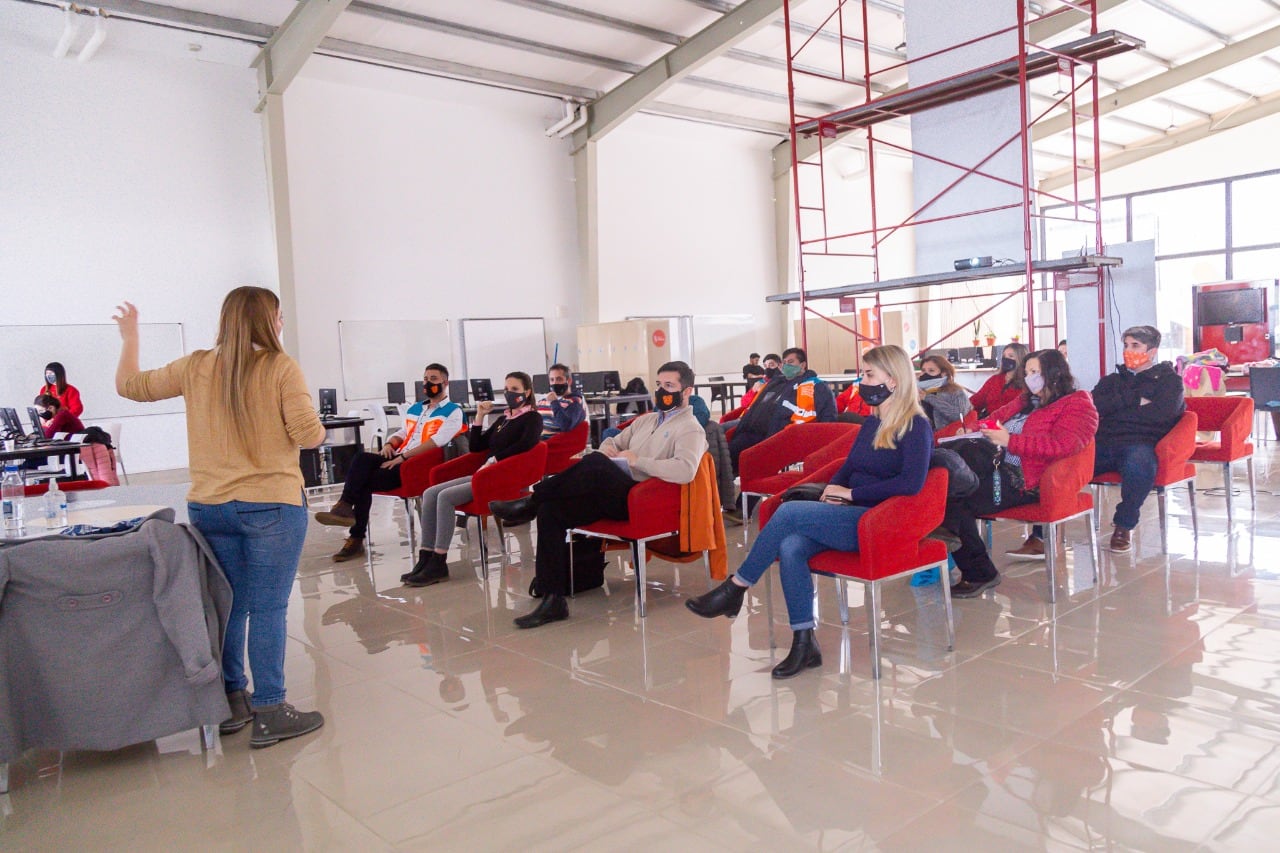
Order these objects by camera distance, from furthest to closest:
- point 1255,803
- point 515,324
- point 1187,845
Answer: point 515,324 → point 1255,803 → point 1187,845

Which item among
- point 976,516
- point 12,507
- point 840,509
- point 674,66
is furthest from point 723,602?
point 674,66

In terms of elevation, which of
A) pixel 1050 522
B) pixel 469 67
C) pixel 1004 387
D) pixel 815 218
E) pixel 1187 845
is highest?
pixel 469 67

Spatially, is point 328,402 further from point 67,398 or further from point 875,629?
point 875,629

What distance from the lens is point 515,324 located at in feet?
42.1

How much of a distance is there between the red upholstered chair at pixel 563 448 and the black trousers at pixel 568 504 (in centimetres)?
134

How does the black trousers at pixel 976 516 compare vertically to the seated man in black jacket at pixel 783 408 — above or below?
below

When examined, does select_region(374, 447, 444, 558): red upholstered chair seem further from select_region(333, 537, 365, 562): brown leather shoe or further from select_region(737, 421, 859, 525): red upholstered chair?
select_region(737, 421, 859, 525): red upholstered chair

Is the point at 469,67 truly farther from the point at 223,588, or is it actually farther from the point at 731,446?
the point at 223,588

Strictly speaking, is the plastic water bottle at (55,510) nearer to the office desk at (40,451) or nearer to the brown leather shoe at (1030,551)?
the office desk at (40,451)

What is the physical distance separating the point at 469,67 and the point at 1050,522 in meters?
9.89

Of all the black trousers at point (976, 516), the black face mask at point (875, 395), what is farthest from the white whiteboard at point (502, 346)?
the black trousers at point (976, 516)

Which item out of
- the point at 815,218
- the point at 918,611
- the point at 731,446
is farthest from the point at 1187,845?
the point at 815,218

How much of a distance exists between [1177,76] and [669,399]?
13.4 m

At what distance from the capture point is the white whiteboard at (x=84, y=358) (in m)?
A: 9.20
